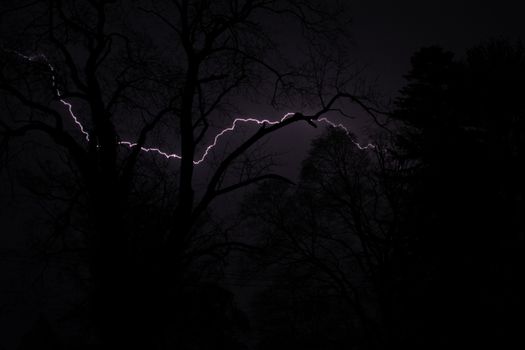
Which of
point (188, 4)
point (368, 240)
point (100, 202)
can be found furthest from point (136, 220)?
point (368, 240)

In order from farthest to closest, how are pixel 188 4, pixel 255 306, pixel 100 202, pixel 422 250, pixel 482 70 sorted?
pixel 255 306 → pixel 482 70 → pixel 422 250 → pixel 188 4 → pixel 100 202

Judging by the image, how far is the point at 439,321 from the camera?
10.3 meters

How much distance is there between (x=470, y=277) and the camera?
33.7 ft

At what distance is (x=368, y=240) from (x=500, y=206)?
349 centimetres

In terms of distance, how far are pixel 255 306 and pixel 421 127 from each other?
18884 millimetres

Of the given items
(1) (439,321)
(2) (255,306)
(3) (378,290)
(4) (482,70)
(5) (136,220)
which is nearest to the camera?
(5) (136,220)

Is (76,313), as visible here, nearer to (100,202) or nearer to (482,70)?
(100,202)

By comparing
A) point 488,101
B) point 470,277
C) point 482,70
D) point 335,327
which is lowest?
point 470,277

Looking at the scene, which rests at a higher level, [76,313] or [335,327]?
[335,327]

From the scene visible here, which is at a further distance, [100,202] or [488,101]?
[488,101]

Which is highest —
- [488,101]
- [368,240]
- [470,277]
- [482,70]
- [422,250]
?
[482,70]

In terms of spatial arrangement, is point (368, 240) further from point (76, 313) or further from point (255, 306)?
point (255, 306)

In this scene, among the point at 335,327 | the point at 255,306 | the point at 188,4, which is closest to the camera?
the point at 188,4

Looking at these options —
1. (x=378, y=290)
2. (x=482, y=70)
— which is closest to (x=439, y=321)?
Answer: (x=378, y=290)
